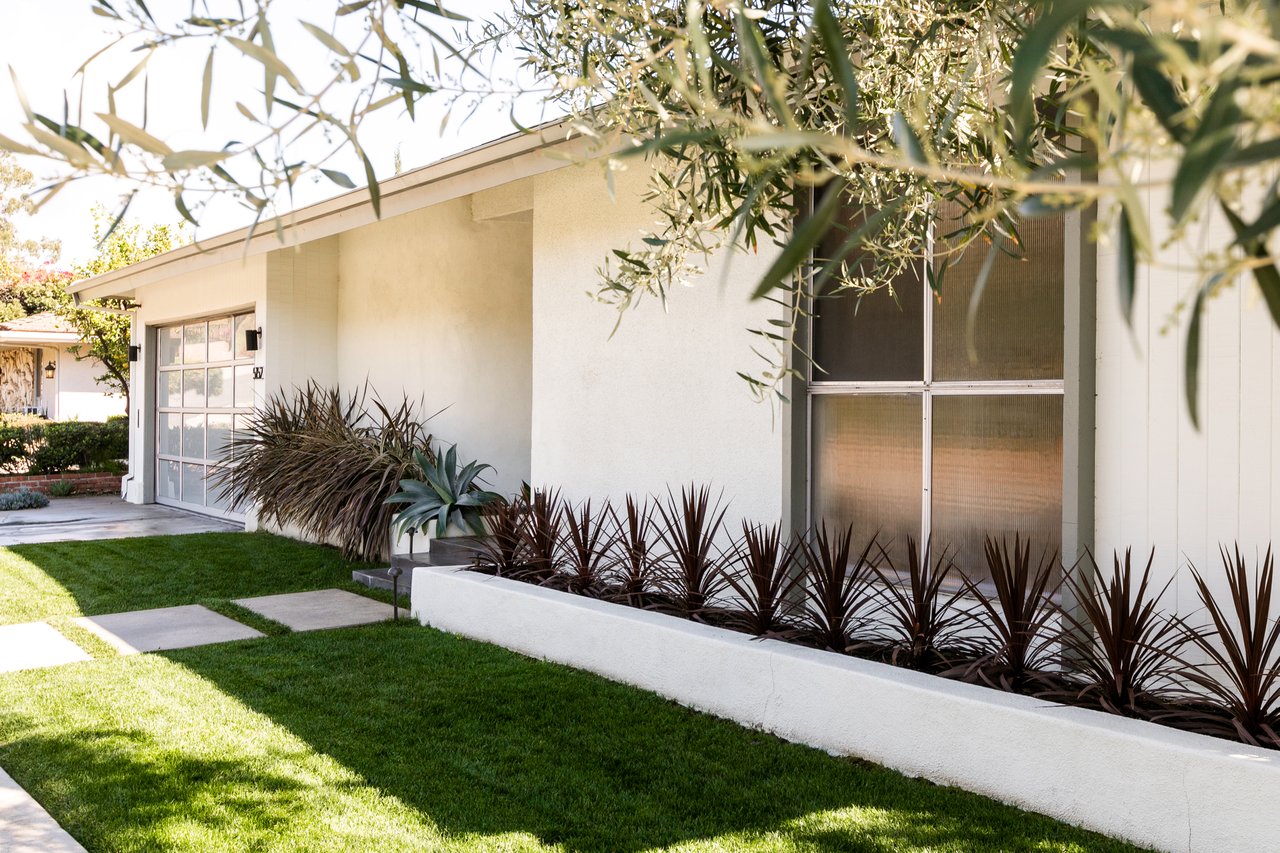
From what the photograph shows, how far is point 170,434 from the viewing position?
14.9 meters

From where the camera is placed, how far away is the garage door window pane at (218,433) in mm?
13148

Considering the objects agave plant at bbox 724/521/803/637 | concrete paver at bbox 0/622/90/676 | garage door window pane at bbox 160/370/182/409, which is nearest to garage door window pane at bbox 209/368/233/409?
garage door window pane at bbox 160/370/182/409

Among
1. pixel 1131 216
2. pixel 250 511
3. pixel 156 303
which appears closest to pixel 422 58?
pixel 1131 216

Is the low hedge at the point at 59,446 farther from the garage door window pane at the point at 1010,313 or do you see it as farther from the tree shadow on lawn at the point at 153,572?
the garage door window pane at the point at 1010,313

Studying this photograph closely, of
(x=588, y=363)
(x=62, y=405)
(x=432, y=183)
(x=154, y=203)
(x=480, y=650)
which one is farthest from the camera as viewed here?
(x=62, y=405)

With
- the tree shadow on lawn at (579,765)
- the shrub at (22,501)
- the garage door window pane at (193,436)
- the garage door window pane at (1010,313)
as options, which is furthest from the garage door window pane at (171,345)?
the garage door window pane at (1010,313)

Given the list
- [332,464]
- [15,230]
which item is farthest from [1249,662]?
[15,230]

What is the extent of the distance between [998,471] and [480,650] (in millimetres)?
3229

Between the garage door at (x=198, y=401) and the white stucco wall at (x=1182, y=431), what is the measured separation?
34.6 ft

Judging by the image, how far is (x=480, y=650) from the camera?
626 cm

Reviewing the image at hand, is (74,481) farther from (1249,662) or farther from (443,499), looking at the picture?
(1249,662)

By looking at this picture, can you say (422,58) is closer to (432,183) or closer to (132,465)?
(432,183)

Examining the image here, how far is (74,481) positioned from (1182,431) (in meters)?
17.4

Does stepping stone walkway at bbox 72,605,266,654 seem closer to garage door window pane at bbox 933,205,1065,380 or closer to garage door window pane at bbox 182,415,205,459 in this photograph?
garage door window pane at bbox 933,205,1065,380
